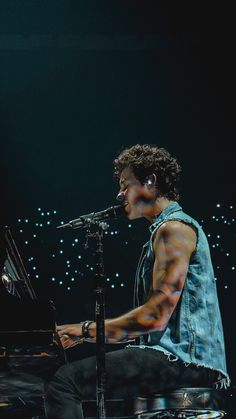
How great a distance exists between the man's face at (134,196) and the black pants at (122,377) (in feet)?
2.62

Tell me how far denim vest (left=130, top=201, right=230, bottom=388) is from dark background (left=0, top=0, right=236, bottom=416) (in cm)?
297

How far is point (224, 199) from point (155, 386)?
3658 mm

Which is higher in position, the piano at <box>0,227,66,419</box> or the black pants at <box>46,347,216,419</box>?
the piano at <box>0,227,66,419</box>

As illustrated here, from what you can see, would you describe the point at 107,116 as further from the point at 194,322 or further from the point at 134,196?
the point at 194,322

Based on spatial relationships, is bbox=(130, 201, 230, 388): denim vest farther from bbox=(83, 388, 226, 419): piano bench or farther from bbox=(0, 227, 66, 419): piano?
bbox=(0, 227, 66, 419): piano

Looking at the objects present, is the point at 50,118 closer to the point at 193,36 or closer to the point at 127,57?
the point at 127,57

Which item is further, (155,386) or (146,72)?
(146,72)

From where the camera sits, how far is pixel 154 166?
377 cm

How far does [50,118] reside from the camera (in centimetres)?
659

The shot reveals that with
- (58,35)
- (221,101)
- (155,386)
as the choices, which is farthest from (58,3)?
(155,386)

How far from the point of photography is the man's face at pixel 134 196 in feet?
11.6

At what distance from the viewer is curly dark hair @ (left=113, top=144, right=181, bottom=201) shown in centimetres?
372

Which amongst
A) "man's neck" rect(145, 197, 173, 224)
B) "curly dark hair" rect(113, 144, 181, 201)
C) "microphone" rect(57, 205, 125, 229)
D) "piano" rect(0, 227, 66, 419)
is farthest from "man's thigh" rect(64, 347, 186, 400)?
"curly dark hair" rect(113, 144, 181, 201)

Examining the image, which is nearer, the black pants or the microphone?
the black pants
